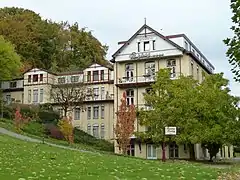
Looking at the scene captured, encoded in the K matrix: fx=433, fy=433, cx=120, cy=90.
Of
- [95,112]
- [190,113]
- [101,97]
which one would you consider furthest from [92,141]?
[190,113]

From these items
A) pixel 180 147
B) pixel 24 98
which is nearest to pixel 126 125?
pixel 180 147

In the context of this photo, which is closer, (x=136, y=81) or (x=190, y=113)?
(x=190, y=113)

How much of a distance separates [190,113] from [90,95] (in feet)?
79.5

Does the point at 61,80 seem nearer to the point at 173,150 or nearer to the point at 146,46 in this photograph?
the point at 146,46

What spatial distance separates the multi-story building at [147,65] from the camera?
178 ft

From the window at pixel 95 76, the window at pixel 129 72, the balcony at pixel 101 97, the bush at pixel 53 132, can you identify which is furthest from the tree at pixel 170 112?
the window at pixel 95 76

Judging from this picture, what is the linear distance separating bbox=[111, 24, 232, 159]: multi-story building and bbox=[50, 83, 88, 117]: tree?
6.14 m

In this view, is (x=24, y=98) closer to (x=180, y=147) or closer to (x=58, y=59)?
(x=58, y=59)

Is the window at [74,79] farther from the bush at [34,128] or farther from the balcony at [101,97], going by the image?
the bush at [34,128]

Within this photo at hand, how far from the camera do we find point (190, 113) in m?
42.7

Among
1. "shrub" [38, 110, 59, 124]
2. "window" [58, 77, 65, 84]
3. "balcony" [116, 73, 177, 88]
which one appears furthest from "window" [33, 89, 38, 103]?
"balcony" [116, 73, 177, 88]

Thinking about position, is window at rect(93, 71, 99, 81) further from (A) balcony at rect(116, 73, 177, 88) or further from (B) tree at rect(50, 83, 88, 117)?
(A) balcony at rect(116, 73, 177, 88)

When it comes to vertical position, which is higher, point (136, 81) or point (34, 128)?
point (136, 81)

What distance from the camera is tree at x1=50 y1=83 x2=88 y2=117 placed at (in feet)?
202
